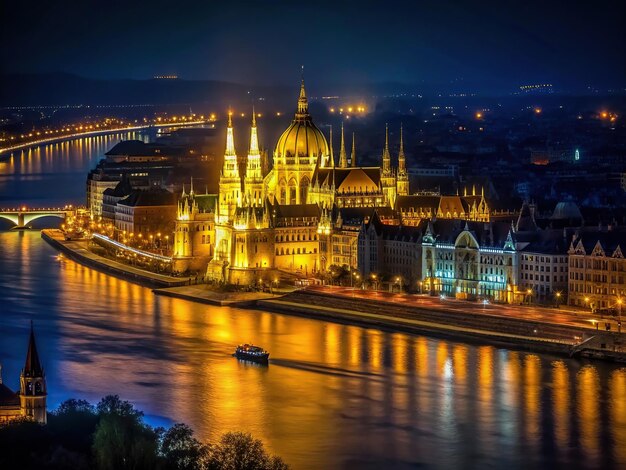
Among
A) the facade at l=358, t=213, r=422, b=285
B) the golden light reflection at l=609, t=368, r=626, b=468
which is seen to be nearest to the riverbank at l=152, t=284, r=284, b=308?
the facade at l=358, t=213, r=422, b=285

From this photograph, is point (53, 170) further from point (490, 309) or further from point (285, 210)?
point (490, 309)

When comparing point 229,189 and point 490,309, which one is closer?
point 490,309

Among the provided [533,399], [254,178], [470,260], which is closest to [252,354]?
[533,399]

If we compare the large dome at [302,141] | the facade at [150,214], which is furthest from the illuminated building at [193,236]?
the facade at [150,214]

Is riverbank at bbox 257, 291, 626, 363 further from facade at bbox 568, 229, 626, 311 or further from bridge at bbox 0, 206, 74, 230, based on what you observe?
bridge at bbox 0, 206, 74, 230

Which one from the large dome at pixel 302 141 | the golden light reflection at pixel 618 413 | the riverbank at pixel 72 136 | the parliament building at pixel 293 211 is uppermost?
the riverbank at pixel 72 136

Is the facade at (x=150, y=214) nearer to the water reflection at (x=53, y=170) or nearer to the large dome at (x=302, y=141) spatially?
the large dome at (x=302, y=141)
